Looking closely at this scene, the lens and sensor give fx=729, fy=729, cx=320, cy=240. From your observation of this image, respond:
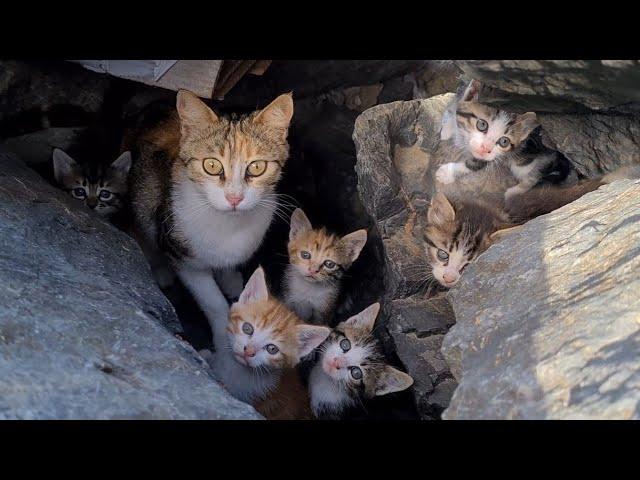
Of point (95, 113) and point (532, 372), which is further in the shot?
point (95, 113)

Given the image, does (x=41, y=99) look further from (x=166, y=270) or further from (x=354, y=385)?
(x=354, y=385)

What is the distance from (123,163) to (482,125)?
5.75 feet

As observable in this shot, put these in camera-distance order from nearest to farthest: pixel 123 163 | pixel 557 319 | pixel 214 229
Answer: pixel 557 319, pixel 214 229, pixel 123 163

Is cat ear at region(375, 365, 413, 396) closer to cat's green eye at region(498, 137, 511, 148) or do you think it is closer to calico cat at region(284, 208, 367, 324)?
calico cat at region(284, 208, 367, 324)

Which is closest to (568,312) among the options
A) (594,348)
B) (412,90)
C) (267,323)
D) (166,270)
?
(594,348)

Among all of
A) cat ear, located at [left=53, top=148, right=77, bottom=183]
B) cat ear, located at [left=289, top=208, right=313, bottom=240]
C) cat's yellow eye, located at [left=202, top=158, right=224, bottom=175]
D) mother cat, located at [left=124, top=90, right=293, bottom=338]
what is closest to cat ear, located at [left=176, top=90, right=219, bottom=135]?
mother cat, located at [left=124, top=90, right=293, bottom=338]

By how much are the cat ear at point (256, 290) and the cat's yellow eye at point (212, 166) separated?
44cm

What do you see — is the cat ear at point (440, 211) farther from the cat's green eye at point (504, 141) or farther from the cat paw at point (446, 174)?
the cat's green eye at point (504, 141)

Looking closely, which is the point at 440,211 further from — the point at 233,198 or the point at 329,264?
the point at 233,198

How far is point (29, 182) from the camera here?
2844 mm

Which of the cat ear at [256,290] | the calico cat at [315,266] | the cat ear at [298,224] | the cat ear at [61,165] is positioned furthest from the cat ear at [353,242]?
the cat ear at [61,165]


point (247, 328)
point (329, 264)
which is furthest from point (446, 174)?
point (247, 328)

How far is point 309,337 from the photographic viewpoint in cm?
296

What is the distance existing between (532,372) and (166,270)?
8.08 feet
